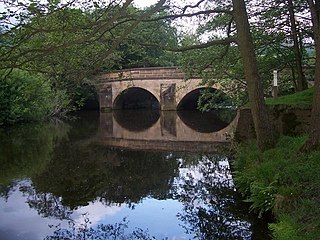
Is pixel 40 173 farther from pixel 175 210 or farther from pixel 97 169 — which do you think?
pixel 175 210

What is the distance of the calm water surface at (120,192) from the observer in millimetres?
6793

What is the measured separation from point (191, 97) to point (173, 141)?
17.3 meters

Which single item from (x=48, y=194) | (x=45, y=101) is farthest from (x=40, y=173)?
(x=45, y=101)

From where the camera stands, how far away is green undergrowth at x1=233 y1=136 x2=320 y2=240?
461 centimetres

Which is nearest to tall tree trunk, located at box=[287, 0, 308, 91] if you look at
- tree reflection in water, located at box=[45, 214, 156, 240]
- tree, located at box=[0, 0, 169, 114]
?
tree, located at box=[0, 0, 169, 114]

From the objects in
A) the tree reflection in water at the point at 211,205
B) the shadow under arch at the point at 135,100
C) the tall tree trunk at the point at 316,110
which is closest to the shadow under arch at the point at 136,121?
the shadow under arch at the point at 135,100

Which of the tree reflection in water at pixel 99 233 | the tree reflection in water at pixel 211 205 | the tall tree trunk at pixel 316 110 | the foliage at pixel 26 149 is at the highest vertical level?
the tall tree trunk at pixel 316 110

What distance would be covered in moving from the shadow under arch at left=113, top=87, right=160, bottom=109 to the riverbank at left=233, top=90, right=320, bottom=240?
90.1ft

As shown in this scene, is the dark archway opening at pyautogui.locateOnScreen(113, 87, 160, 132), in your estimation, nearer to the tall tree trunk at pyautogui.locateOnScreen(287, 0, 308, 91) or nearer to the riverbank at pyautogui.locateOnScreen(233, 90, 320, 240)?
the tall tree trunk at pyautogui.locateOnScreen(287, 0, 308, 91)

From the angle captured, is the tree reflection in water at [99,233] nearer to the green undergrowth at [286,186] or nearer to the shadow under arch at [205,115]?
the green undergrowth at [286,186]

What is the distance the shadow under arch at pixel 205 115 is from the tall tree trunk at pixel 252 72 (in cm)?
532

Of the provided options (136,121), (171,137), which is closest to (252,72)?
(171,137)

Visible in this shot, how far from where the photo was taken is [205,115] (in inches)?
1165

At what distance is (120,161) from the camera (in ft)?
42.7
